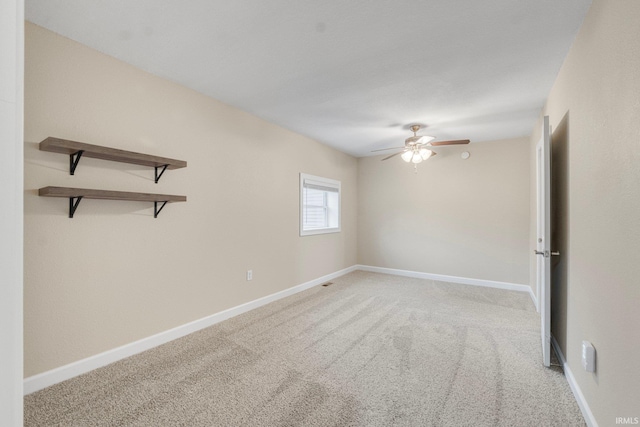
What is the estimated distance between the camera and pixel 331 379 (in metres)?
2.12

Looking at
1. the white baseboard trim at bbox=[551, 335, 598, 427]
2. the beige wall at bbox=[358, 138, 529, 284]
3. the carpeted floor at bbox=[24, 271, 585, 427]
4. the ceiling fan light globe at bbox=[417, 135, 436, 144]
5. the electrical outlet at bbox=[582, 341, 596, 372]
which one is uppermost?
the ceiling fan light globe at bbox=[417, 135, 436, 144]

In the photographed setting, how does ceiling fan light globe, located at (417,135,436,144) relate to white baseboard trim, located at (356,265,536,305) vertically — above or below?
above

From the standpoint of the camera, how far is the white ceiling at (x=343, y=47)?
1.75 meters

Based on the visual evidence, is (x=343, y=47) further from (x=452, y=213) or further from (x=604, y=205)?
(x=452, y=213)

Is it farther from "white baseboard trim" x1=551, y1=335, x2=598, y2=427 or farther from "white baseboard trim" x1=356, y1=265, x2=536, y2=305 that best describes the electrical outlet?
"white baseboard trim" x1=356, y1=265, x2=536, y2=305

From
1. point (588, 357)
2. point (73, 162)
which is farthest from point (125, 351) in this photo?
point (588, 357)

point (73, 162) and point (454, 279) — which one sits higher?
point (73, 162)

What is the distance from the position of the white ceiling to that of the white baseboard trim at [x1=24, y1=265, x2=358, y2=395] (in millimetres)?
2377

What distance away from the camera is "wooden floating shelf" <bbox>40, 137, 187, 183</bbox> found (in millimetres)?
1912

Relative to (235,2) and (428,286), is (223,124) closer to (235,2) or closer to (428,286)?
(235,2)

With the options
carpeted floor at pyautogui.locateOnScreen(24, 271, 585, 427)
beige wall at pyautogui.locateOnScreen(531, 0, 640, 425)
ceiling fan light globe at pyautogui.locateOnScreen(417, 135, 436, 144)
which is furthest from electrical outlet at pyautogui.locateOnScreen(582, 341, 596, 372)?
ceiling fan light globe at pyautogui.locateOnScreen(417, 135, 436, 144)

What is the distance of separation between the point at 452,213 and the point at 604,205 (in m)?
3.69

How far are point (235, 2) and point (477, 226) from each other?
4.73 meters

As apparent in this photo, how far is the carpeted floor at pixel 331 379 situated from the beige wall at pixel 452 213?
160cm
